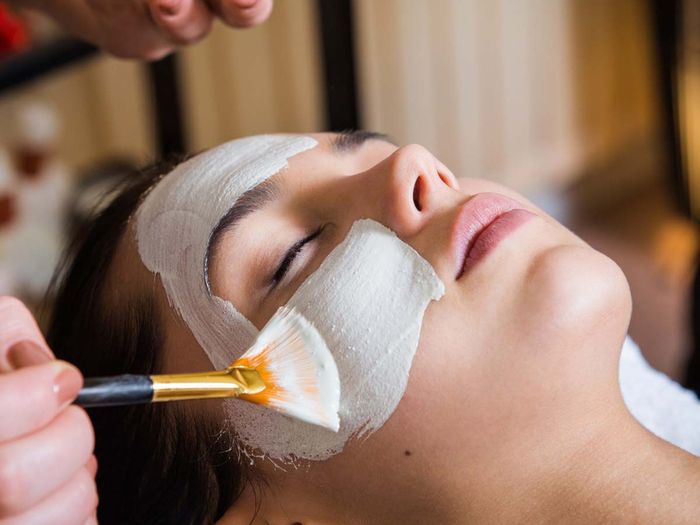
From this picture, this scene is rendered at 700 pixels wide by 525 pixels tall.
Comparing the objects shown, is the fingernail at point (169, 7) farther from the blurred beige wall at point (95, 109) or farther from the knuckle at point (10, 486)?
the blurred beige wall at point (95, 109)

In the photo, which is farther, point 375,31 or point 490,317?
point 375,31

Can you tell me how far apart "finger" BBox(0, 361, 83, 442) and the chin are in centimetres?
37

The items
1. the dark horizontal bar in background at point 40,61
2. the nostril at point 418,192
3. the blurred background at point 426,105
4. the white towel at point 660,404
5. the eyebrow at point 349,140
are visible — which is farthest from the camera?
the blurred background at point 426,105

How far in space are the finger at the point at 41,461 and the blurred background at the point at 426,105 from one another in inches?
42.6

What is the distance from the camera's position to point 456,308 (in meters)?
0.75

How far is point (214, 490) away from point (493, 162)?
1.73 meters

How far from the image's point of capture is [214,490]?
87 centimetres

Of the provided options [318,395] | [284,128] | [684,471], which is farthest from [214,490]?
[284,128]

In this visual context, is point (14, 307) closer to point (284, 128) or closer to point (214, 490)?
point (214, 490)

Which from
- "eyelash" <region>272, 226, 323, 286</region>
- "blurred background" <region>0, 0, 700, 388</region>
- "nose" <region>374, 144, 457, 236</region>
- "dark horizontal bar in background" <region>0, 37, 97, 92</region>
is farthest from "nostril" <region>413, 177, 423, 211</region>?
"dark horizontal bar in background" <region>0, 37, 97, 92</region>

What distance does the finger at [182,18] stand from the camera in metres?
0.96

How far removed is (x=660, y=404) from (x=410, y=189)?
0.50 meters

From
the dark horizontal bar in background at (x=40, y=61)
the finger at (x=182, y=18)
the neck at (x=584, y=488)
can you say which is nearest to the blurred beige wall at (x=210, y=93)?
the dark horizontal bar in background at (x=40, y=61)

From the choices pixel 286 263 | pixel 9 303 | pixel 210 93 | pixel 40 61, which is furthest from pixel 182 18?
pixel 210 93
